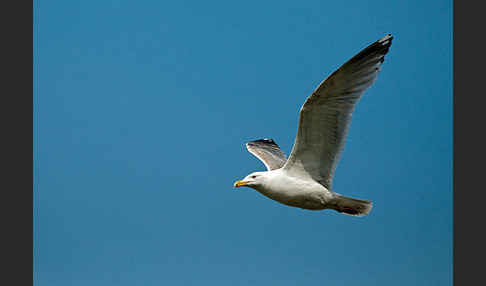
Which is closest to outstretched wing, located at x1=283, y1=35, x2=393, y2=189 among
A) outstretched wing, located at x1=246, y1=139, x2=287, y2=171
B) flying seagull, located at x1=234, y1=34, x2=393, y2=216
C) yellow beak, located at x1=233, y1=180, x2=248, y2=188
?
flying seagull, located at x1=234, y1=34, x2=393, y2=216

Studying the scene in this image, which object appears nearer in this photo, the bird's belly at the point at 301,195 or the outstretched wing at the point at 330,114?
the outstretched wing at the point at 330,114

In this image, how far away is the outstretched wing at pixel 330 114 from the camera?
140 inches

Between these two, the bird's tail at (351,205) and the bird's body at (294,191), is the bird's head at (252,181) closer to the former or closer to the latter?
the bird's body at (294,191)

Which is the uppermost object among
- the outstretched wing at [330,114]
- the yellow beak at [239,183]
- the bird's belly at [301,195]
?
the outstretched wing at [330,114]

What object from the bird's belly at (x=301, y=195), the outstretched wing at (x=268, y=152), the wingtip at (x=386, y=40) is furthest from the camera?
the outstretched wing at (x=268, y=152)

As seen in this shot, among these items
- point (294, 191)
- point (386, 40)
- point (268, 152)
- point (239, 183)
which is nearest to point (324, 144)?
point (294, 191)

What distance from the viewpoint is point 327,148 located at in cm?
382

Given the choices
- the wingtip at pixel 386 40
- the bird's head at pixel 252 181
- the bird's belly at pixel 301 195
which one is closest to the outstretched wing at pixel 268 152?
the bird's head at pixel 252 181

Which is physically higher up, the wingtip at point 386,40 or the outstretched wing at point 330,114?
the wingtip at point 386,40

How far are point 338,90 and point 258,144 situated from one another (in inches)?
87.8

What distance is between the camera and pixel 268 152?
5414mm

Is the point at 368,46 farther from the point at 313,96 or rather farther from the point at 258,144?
the point at 258,144

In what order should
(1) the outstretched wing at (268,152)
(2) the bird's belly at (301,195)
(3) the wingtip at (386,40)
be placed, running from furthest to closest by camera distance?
1. (1) the outstretched wing at (268,152)
2. (2) the bird's belly at (301,195)
3. (3) the wingtip at (386,40)

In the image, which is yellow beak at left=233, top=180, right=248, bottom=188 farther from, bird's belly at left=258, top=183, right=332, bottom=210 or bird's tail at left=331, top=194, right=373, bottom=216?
bird's tail at left=331, top=194, right=373, bottom=216
